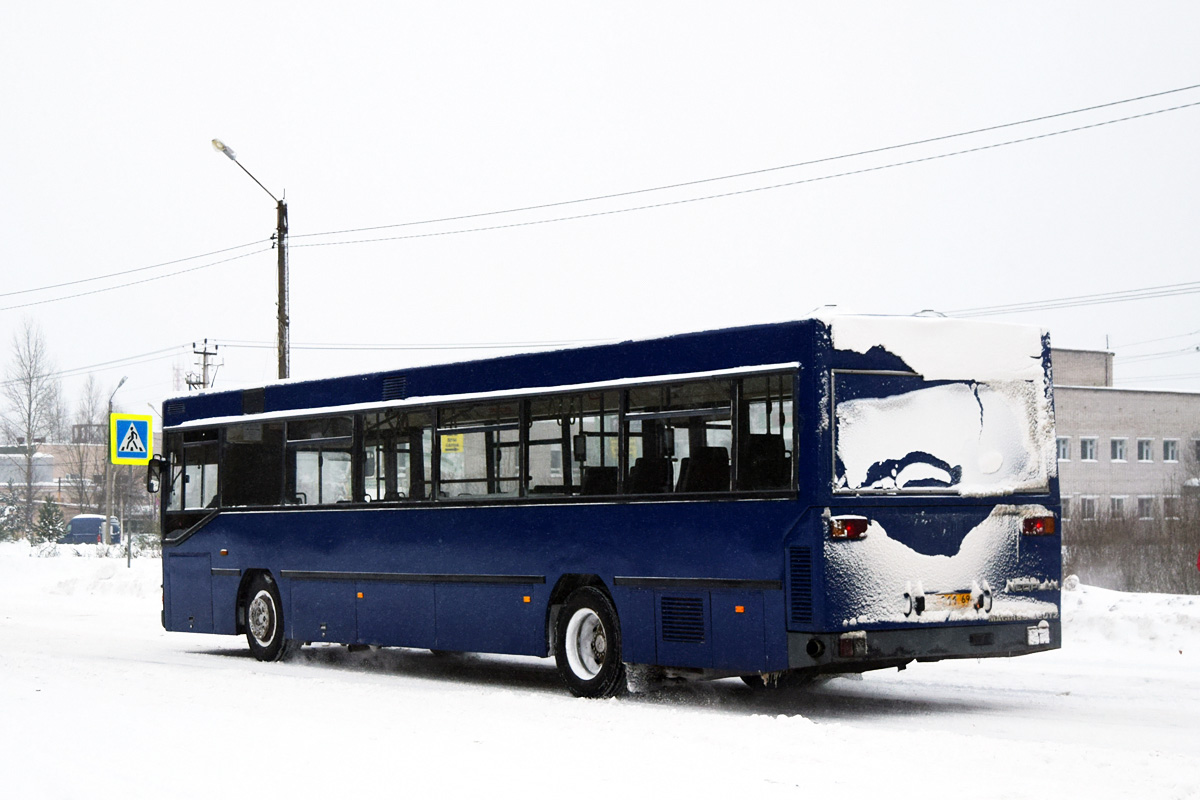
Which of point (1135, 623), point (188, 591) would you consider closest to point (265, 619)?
point (188, 591)

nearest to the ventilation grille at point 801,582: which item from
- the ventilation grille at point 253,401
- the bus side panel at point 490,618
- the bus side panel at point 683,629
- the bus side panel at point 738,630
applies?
the bus side panel at point 738,630

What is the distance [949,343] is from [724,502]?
2.15 metres

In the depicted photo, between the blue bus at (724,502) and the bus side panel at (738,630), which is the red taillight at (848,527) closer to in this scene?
the blue bus at (724,502)

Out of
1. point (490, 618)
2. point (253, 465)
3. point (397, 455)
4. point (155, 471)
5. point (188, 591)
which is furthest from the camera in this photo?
point (155, 471)

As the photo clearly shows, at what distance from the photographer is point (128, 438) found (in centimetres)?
3061

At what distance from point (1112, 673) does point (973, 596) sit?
12.9ft

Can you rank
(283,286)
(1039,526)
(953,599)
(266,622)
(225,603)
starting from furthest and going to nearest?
(283,286) < (225,603) < (266,622) < (1039,526) < (953,599)

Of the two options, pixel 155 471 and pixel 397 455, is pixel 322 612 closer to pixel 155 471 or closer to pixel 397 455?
pixel 397 455

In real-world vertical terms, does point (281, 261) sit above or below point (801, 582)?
above

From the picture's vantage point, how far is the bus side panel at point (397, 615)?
50.7 ft

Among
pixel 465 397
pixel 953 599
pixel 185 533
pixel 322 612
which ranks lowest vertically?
pixel 322 612

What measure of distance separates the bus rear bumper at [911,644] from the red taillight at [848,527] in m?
0.71

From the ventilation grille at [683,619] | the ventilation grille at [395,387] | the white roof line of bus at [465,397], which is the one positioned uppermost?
the ventilation grille at [395,387]

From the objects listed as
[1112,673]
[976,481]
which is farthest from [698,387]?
[1112,673]
